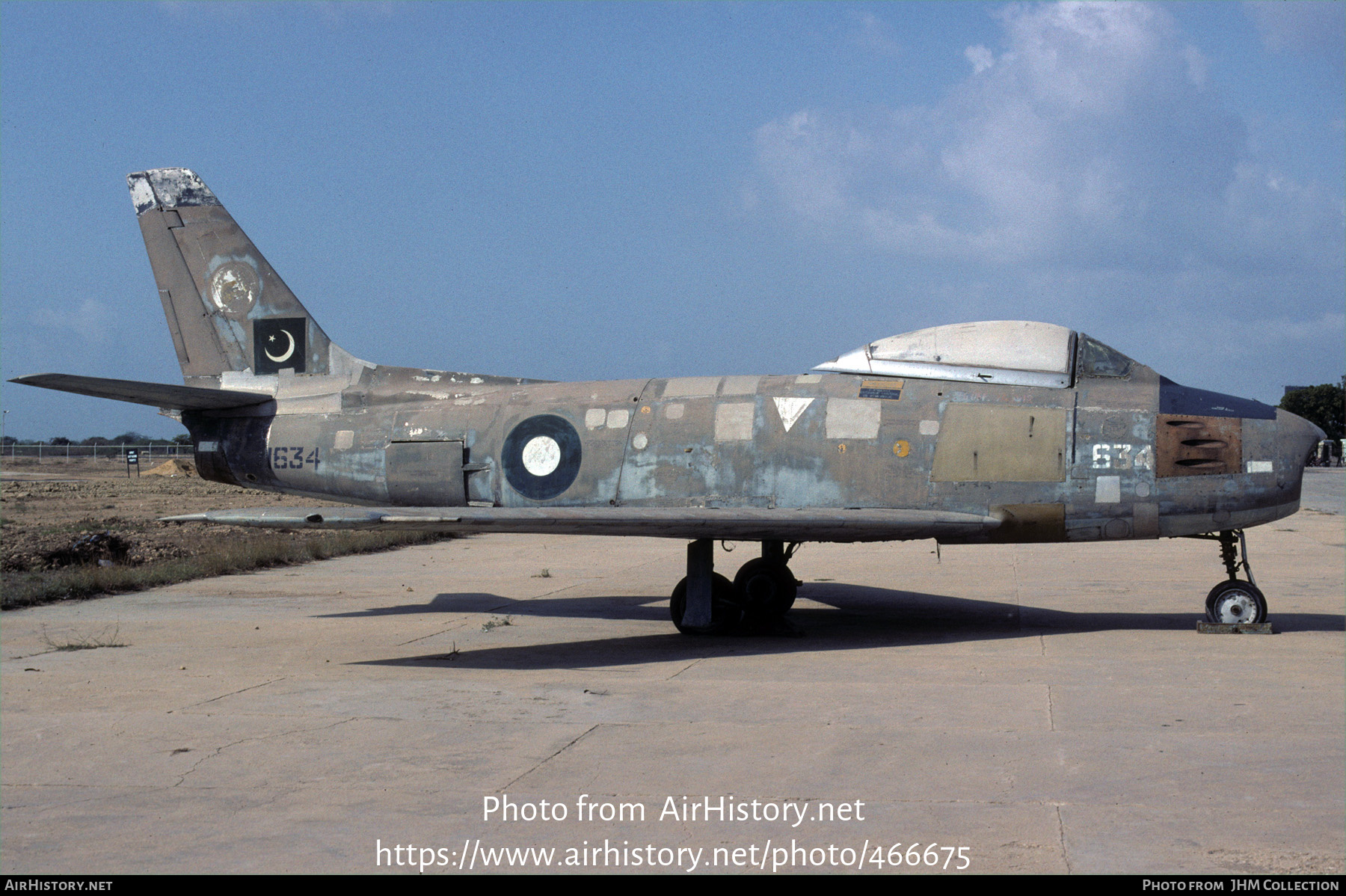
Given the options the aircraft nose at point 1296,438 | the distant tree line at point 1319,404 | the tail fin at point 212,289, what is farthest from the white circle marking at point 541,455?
the distant tree line at point 1319,404

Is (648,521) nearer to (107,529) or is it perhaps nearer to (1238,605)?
(1238,605)

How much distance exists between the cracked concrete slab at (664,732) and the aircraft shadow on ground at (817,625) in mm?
79

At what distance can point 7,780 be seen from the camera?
250 inches

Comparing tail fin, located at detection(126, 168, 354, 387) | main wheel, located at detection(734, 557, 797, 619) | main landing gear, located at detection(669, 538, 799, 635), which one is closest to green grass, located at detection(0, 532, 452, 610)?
tail fin, located at detection(126, 168, 354, 387)

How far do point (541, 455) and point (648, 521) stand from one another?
105 inches

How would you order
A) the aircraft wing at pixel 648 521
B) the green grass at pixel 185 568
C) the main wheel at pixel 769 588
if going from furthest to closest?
1. the green grass at pixel 185 568
2. the main wheel at pixel 769 588
3. the aircraft wing at pixel 648 521

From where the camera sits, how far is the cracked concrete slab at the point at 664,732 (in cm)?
527

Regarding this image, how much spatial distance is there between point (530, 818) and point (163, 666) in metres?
6.03

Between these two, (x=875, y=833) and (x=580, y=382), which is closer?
(x=875, y=833)

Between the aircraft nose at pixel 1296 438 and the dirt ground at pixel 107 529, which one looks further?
the dirt ground at pixel 107 529

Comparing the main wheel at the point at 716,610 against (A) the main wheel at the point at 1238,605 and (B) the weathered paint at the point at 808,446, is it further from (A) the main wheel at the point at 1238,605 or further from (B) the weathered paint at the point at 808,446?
(A) the main wheel at the point at 1238,605

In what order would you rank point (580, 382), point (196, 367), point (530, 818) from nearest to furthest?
point (530, 818)
point (580, 382)
point (196, 367)

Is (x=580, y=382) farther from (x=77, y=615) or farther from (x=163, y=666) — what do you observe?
(x=77, y=615)
